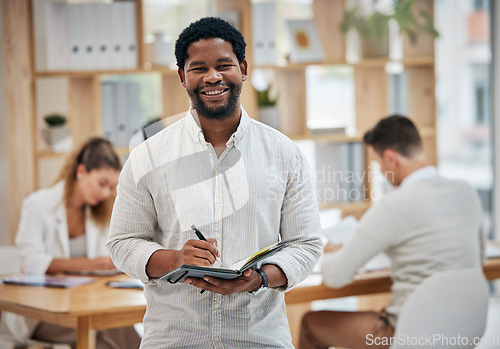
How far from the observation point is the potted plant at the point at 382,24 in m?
3.55

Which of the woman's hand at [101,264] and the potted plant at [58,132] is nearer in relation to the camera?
the woman's hand at [101,264]

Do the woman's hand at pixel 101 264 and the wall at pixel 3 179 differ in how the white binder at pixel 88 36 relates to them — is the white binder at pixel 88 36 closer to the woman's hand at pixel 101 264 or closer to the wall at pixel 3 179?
the wall at pixel 3 179

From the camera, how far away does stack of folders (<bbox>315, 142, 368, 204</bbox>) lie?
11.9ft

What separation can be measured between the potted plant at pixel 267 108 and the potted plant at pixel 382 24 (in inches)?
24.3

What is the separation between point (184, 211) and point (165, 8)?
2419 mm

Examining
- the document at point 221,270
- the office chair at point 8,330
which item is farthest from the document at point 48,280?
the document at point 221,270

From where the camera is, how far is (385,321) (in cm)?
254

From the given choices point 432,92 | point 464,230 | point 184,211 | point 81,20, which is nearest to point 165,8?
point 81,20

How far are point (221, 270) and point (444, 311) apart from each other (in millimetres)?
1250

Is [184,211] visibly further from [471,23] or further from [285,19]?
[471,23]

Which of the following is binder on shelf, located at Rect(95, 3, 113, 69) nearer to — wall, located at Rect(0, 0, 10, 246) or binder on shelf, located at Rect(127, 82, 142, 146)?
binder on shelf, located at Rect(127, 82, 142, 146)

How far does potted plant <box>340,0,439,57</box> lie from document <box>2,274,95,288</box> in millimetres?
2062

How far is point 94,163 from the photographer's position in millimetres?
2881

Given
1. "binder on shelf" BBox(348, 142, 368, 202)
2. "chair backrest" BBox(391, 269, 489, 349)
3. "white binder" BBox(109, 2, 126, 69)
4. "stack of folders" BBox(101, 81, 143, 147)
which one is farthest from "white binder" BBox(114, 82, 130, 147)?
"chair backrest" BBox(391, 269, 489, 349)
